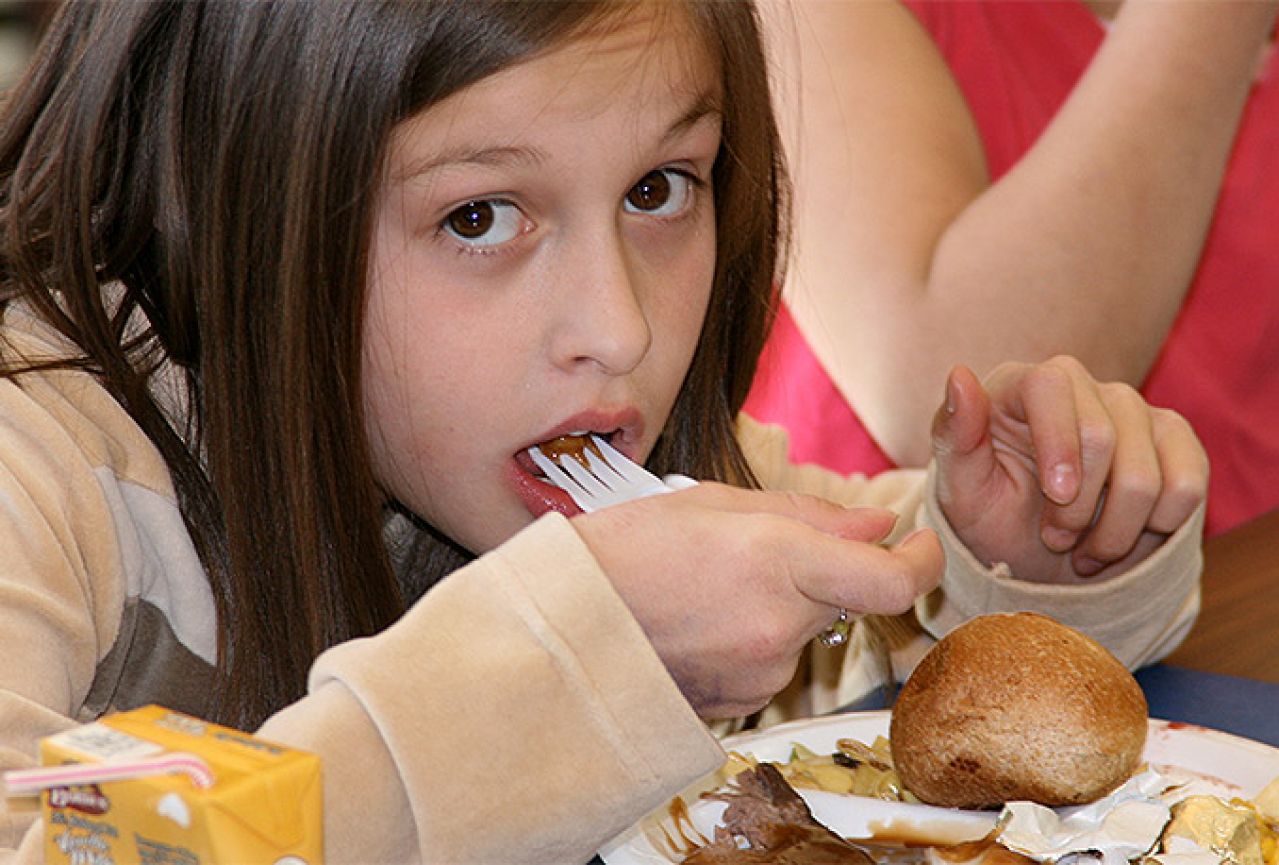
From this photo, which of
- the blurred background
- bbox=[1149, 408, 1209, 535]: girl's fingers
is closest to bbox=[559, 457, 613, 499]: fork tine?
bbox=[1149, 408, 1209, 535]: girl's fingers

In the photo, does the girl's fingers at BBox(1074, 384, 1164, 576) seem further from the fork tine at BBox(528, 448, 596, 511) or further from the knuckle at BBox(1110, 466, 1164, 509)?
the fork tine at BBox(528, 448, 596, 511)

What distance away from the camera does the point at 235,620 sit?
3.04ft

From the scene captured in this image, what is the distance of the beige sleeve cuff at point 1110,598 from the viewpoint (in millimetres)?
1096

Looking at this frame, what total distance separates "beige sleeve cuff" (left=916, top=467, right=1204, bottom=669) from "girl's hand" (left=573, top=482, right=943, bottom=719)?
14.8 inches

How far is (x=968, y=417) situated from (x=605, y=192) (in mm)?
403

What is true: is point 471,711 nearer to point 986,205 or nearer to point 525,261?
point 525,261

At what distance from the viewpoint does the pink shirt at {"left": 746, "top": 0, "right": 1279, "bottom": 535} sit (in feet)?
5.85

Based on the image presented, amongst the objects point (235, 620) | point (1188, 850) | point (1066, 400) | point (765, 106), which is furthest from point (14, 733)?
point (1066, 400)

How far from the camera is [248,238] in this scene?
2.93 ft

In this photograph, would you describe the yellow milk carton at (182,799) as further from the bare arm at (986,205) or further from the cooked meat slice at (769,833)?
the bare arm at (986,205)

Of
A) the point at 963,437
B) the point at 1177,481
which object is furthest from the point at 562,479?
the point at 1177,481

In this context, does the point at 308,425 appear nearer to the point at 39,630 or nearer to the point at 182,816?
the point at 39,630

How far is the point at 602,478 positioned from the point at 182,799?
1.34ft

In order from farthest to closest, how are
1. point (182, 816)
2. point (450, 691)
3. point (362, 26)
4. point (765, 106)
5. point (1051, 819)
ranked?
point (765, 106) < point (362, 26) < point (1051, 819) < point (450, 691) < point (182, 816)
